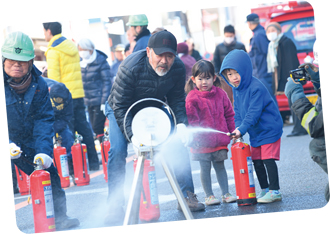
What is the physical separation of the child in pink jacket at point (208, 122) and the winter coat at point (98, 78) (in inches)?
112

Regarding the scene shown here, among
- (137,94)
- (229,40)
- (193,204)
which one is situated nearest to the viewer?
(137,94)

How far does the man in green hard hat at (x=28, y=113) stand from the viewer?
3658 mm

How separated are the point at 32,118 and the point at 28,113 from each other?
0.21 ft

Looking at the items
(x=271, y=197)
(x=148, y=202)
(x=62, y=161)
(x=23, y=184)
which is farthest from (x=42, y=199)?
(x=23, y=184)

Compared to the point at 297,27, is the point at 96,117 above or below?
below

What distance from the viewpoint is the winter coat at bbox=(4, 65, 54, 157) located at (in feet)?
12.6

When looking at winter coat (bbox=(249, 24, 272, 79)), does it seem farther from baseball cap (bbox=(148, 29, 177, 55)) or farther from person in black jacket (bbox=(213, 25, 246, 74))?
baseball cap (bbox=(148, 29, 177, 55))

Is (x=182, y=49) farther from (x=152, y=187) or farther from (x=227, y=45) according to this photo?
(x=152, y=187)

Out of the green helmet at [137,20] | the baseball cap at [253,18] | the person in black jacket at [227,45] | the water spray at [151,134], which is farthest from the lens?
the baseball cap at [253,18]

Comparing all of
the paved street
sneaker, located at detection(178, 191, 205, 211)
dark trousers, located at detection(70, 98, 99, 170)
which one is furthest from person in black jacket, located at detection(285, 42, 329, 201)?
dark trousers, located at detection(70, 98, 99, 170)

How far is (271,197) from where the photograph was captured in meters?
4.02

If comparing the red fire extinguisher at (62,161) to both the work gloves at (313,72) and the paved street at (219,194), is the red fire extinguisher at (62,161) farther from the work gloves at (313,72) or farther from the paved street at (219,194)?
the work gloves at (313,72)

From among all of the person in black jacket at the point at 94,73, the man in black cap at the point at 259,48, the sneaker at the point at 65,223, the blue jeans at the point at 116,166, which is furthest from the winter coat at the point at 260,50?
the sneaker at the point at 65,223

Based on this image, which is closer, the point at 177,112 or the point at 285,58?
the point at 177,112
